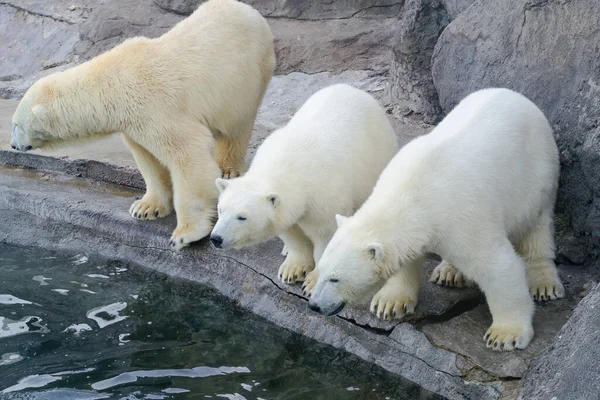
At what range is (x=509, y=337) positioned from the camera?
421 cm

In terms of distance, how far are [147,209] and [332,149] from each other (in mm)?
1725

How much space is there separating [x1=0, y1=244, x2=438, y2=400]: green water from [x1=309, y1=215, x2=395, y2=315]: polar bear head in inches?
20.3

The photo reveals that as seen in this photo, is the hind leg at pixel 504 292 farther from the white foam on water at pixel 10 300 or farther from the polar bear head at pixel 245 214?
the white foam on water at pixel 10 300

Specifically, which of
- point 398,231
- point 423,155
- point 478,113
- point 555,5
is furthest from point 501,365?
point 555,5

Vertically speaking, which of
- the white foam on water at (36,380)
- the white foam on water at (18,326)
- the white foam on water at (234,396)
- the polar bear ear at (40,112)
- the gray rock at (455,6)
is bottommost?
the white foam on water at (18,326)

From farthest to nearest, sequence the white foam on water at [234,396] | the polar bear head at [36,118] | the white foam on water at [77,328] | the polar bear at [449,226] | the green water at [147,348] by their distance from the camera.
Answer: the polar bear head at [36,118]
the white foam on water at [77,328]
the green water at [147,348]
the white foam on water at [234,396]
the polar bear at [449,226]

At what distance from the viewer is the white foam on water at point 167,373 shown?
4441mm

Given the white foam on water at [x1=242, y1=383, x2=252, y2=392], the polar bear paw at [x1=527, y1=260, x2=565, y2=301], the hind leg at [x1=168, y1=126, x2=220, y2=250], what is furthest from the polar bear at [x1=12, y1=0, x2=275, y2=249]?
the polar bear paw at [x1=527, y1=260, x2=565, y2=301]

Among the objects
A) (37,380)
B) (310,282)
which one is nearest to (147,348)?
(37,380)

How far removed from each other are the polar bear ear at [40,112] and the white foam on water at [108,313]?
1334mm

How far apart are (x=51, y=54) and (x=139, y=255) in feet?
18.1

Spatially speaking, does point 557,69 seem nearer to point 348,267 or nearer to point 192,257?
point 348,267

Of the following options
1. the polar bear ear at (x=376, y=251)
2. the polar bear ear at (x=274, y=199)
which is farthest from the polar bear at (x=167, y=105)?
the polar bear ear at (x=376, y=251)

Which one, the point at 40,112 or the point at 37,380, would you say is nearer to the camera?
the point at 37,380
